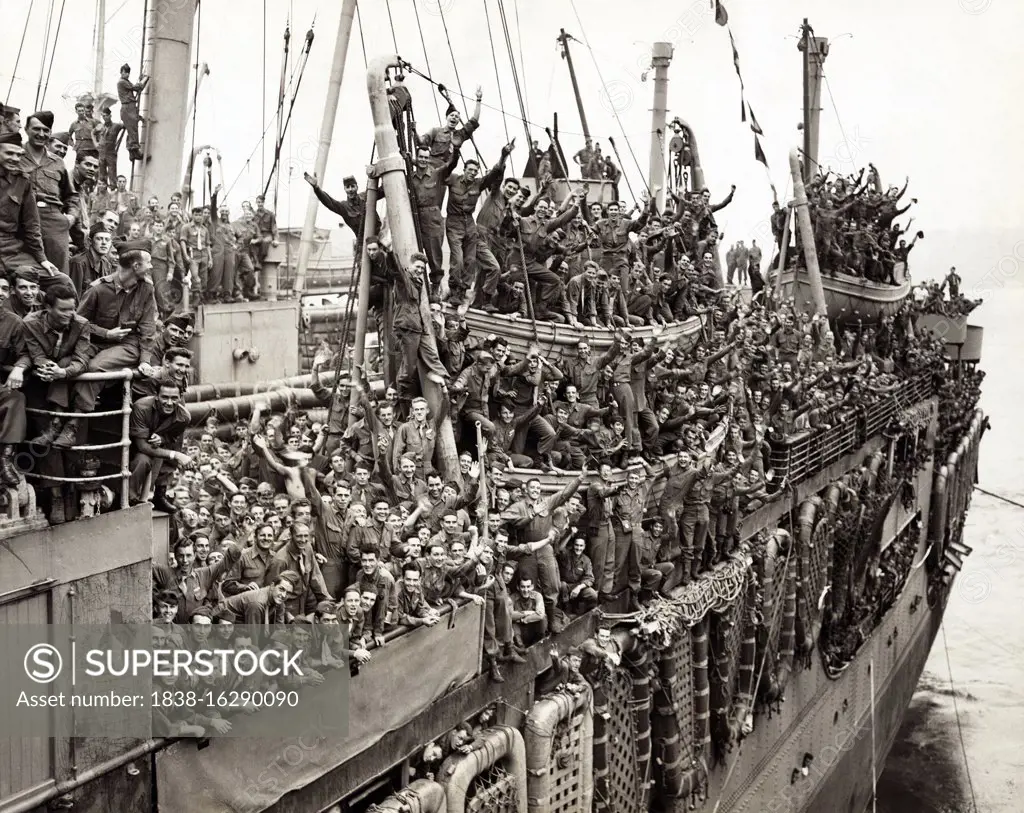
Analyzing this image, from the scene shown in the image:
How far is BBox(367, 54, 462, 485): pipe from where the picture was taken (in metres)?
14.9

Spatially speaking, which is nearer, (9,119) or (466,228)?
(9,119)

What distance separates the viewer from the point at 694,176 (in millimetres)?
29719

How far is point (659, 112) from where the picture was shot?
27562 mm

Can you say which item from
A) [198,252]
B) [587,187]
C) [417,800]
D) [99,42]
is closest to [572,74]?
[587,187]

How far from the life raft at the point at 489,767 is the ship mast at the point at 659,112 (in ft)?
54.4

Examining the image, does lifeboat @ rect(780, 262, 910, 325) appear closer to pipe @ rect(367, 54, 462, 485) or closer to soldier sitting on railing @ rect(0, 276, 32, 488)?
pipe @ rect(367, 54, 462, 485)

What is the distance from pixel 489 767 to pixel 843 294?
22795 mm

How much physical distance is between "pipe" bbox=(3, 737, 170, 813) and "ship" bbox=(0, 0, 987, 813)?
15 millimetres

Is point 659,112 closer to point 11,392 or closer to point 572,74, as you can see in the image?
point 572,74

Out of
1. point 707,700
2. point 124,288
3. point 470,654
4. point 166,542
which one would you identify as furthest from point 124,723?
point 707,700

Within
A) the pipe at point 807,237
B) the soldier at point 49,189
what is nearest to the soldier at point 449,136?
the soldier at point 49,189

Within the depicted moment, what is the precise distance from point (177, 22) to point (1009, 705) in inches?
1271

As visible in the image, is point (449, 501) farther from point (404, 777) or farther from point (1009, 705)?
point (1009, 705)

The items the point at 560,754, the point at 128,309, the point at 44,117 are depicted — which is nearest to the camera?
the point at 128,309
